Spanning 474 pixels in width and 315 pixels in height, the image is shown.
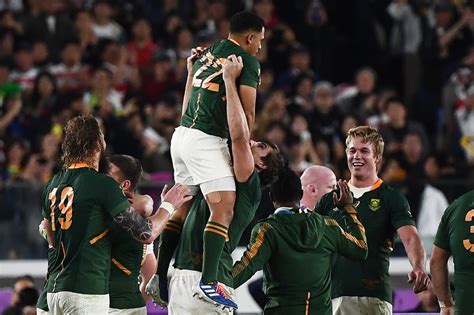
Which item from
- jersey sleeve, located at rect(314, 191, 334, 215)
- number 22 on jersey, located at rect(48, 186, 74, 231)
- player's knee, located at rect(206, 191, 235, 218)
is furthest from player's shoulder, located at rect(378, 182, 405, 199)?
number 22 on jersey, located at rect(48, 186, 74, 231)

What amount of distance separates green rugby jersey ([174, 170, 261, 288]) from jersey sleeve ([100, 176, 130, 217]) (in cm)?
54

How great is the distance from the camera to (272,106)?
16.2 metres

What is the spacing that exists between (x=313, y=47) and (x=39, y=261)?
638 cm

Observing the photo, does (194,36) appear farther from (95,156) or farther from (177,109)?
(95,156)

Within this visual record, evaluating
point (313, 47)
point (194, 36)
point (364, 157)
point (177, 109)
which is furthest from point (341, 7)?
point (364, 157)

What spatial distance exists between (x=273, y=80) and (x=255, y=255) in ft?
30.2

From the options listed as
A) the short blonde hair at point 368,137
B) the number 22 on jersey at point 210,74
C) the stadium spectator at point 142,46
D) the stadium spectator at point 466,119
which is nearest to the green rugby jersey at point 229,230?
the number 22 on jersey at point 210,74

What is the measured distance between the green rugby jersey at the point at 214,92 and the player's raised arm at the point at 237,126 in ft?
0.36

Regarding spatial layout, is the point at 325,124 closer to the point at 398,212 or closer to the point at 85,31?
the point at 85,31

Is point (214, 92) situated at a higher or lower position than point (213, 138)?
higher

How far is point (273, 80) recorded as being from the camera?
17.7m

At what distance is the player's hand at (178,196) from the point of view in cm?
857

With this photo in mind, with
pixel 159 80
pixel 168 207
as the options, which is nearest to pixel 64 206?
pixel 168 207

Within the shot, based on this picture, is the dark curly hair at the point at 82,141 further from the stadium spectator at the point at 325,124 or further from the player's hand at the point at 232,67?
the stadium spectator at the point at 325,124
